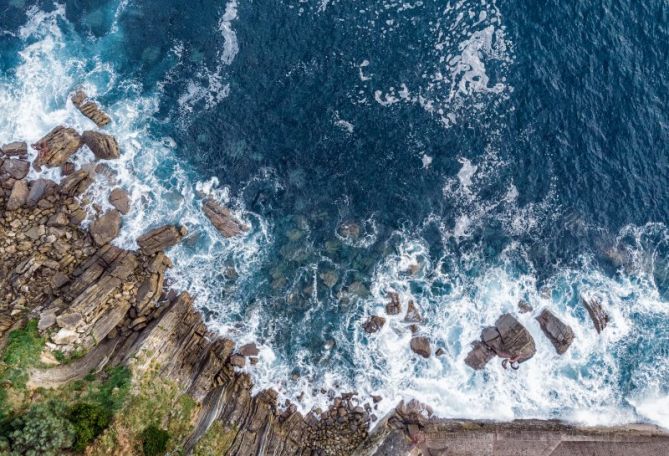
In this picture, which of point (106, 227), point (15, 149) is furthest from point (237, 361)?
point (15, 149)

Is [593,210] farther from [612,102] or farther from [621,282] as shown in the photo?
[612,102]

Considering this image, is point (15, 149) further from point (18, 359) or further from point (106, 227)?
point (18, 359)

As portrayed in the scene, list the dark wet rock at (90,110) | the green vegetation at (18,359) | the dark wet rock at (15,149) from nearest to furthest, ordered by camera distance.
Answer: the green vegetation at (18,359) → the dark wet rock at (15,149) → the dark wet rock at (90,110)

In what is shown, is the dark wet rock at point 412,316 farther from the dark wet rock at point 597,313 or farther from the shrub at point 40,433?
the shrub at point 40,433

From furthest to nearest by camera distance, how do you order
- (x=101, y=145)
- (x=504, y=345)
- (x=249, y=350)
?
(x=101, y=145)
(x=504, y=345)
(x=249, y=350)

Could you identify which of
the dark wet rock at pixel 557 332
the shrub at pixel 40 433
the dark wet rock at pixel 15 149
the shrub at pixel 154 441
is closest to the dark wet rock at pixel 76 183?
the dark wet rock at pixel 15 149

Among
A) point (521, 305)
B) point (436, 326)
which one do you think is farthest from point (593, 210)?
point (436, 326)
